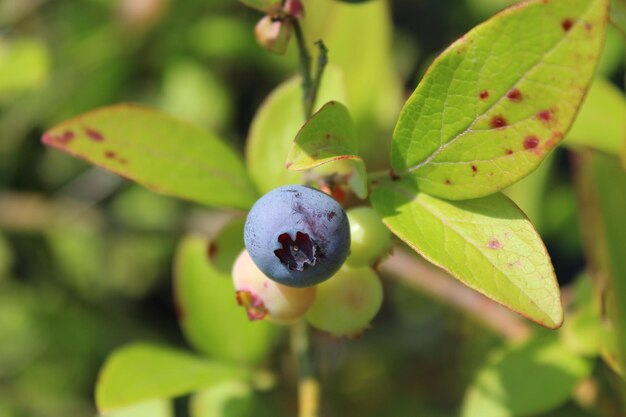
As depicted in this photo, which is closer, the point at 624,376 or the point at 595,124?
the point at 624,376

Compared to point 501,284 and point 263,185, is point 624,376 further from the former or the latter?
point 263,185

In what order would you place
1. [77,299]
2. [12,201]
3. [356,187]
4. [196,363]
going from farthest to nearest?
1. [77,299]
2. [12,201]
3. [196,363]
4. [356,187]

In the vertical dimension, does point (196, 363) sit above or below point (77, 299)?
above

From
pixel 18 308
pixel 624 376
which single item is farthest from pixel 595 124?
pixel 18 308

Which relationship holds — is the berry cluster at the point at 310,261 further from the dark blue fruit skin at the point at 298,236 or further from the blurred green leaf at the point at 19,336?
the blurred green leaf at the point at 19,336

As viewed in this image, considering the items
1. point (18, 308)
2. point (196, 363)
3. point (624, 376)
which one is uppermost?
point (624, 376)

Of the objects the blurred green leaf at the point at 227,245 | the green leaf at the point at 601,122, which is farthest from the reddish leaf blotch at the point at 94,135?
the green leaf at the point at 601,122

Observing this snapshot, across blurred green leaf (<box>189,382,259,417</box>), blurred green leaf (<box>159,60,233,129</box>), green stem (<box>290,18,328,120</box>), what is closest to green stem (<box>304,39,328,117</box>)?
green stem (<box>290,18,328,120</box>)
